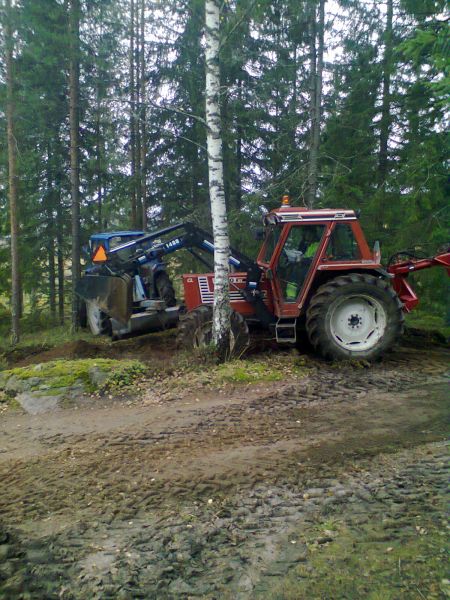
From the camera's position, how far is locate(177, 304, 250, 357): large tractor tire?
8.75 meters

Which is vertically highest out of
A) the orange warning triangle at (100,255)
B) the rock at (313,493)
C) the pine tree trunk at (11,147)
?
the pine tree trunk at (11,147)

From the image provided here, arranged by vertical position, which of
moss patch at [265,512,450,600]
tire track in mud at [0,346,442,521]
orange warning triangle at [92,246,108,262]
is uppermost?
orange warning triangle at [92,246,108,262]

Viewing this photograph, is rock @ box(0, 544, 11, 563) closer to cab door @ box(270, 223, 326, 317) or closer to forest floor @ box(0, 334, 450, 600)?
forest floor @ box(0, 334, 450, 600)

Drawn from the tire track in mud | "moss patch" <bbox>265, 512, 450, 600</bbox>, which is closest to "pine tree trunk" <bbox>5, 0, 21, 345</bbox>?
the tire track in mud

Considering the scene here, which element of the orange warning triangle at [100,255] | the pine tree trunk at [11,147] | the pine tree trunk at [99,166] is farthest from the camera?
the pine tree trunk at [99,166]

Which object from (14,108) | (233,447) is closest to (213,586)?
(233,447)

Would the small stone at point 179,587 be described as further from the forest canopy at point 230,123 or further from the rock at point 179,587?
the forest canopy at point 230,123

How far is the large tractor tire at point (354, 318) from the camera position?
8617mm

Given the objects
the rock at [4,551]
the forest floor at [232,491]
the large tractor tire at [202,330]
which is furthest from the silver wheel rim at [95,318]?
the rock at [4,551]

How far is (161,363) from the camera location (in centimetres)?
864

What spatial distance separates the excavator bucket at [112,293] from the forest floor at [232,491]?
2727mm

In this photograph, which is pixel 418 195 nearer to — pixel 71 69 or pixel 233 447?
pixel 233 447

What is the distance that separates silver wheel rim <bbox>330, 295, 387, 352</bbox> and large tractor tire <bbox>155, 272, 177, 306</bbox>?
5024 millimetres

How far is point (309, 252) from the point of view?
9031mm
